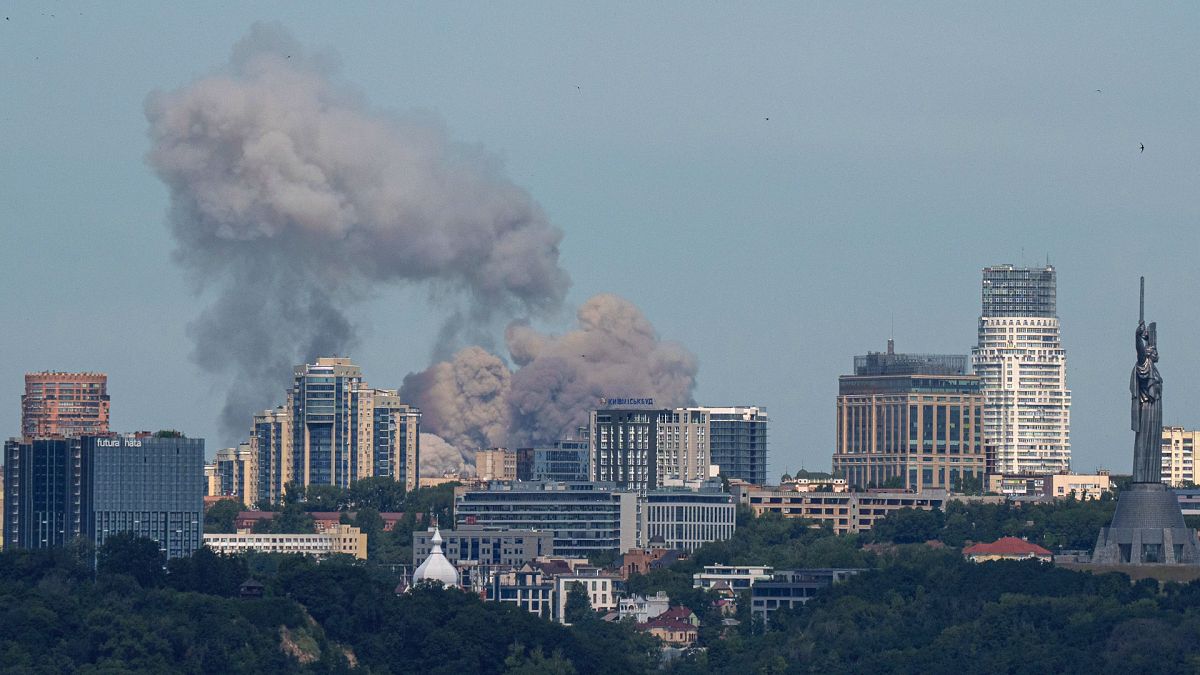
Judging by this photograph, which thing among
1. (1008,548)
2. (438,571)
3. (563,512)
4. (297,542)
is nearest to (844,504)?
(563,512)

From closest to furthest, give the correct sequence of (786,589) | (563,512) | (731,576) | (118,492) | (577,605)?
(786,589), (577,605), (731,576), (118,492), (563,512)

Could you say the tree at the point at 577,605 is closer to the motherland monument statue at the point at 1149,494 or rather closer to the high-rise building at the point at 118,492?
the high-rise building at the point at 118,492

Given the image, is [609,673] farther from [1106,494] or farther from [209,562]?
[1106,494]

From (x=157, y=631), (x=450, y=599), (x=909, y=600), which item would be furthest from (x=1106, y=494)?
(x=157, y=631)

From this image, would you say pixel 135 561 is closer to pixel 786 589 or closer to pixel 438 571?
pixel 438 571

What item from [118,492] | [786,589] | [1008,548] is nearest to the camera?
[786,589]

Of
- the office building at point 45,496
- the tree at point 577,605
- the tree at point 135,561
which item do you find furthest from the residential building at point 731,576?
Answer: the tree at point 135,561
